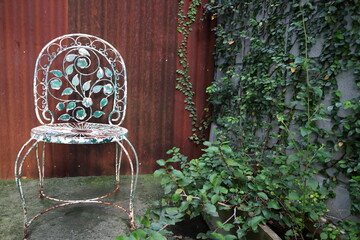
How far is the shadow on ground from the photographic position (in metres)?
1.50

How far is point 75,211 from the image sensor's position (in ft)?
5.74

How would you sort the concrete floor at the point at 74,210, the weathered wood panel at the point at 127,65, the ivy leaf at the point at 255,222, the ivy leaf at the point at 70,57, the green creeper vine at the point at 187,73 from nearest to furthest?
1. the ivy leaf at the point at 255,222
2. the concrete floor at the point at 74,210
3. the ivy leaf at the point at 70,57
4. the weathered wood panel at the point at 127,65
5. the green creeper vine at the point at 187,73

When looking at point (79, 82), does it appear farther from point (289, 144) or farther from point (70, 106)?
point (289, 144)

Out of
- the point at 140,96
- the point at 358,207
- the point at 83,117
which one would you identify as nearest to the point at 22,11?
the point at 83,117

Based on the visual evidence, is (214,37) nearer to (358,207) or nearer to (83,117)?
(83,117)

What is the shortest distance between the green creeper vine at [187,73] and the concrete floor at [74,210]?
618 mm

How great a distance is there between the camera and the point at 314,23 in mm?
1372

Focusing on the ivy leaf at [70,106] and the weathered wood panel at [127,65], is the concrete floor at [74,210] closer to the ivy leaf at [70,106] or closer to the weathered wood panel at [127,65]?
the weathered wood panel at [127,65]

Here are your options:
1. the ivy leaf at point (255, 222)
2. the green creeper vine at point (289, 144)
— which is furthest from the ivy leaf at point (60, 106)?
the ivy leaf at point (255, 222)

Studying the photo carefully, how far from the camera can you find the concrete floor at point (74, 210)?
4.92 ft

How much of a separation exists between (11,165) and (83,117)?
0.75m

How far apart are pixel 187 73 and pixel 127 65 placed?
1.79 ft

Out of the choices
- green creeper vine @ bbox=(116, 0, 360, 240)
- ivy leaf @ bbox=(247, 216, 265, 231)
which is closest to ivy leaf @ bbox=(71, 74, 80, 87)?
green creeper vine @ bbox=(116, 0, 360, 240)

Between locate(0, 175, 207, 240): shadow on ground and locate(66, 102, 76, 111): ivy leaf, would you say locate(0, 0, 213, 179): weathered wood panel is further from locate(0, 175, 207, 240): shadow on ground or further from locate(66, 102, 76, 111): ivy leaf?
locate(66, 102, 76, 111): ivy leaf
